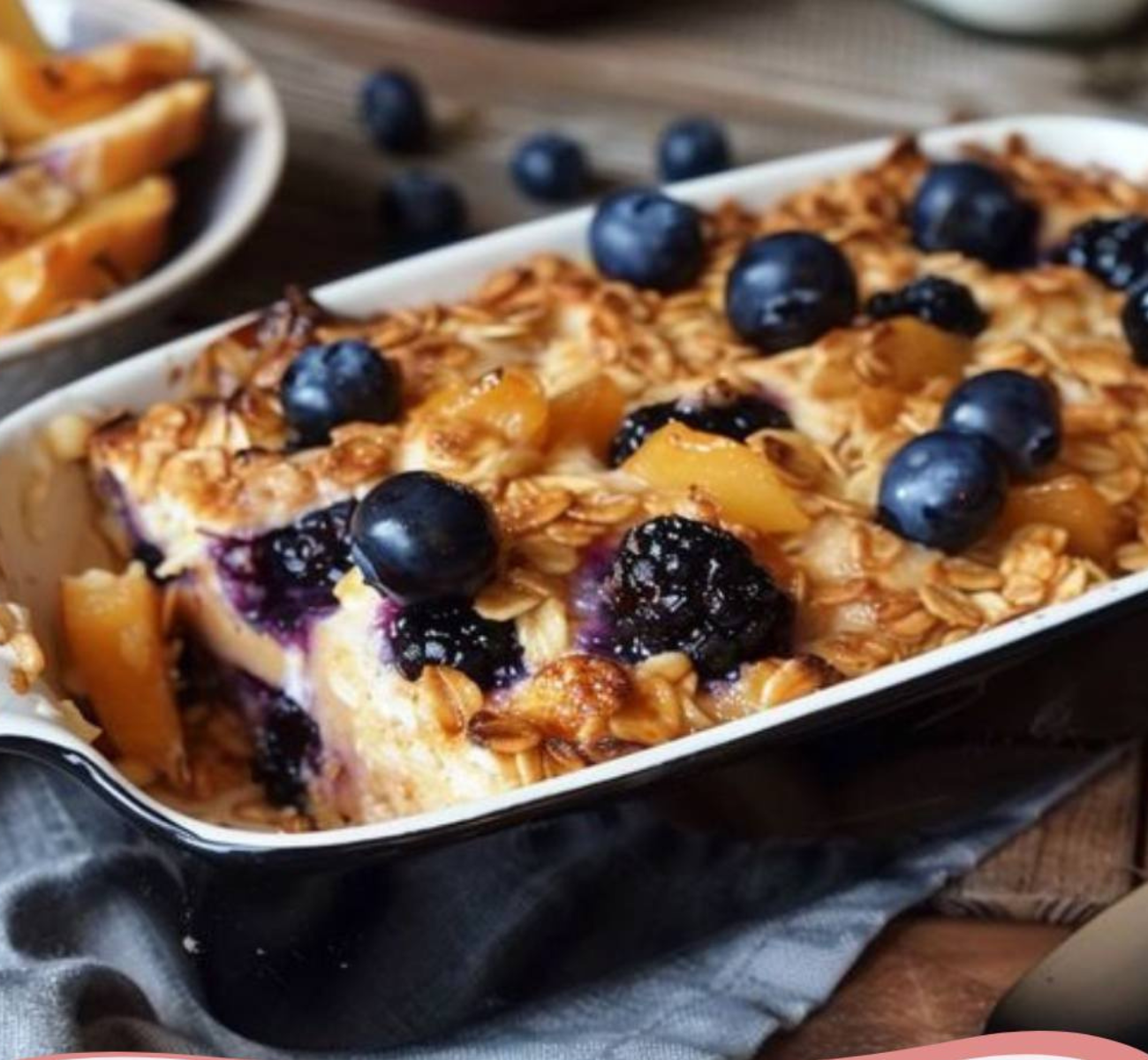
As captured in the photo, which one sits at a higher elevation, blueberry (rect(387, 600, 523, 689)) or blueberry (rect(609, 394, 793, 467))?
blueberry (rect(609, 394, 793, 467))

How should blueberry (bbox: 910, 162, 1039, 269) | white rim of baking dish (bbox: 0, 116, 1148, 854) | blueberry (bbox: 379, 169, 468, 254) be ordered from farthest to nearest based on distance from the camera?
blueberry (bbox: 379, 169, 468, 254) → blueberry (bbox: 910, 162, 1039, 269) → white rim of baking dish (bbox: 0, 116, 1148, 854)

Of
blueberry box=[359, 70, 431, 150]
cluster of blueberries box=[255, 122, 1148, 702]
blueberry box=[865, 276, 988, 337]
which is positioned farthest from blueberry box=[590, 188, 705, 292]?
blueberry box=[359, 70, 431, 150]

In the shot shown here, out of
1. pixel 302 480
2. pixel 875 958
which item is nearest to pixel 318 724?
pixel 302 480

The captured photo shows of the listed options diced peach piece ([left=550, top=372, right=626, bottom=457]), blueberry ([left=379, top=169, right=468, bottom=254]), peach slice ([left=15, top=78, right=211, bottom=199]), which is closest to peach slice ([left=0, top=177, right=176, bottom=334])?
peach slice ([left=15, top=78, right=211, bottom=199])

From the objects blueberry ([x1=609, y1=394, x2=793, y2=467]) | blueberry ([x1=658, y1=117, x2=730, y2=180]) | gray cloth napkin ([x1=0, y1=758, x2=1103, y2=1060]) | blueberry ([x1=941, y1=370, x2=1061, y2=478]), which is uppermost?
blueberry ([x1=941, y1=370, x2=1061, y2=478])

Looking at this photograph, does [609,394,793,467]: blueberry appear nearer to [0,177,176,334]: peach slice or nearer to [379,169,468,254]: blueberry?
[0,177,176,334]: peach slice

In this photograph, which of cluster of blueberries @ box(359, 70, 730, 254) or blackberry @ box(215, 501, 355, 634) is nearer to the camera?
blackberry @ box(215, 501, 355, 634)

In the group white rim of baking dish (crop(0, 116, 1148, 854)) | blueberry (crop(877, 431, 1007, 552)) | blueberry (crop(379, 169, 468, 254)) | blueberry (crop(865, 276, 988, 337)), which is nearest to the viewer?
white rim of baking dish (crop(0, 116, 1148, 854))

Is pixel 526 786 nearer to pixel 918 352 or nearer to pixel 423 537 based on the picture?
pixel 423 537
